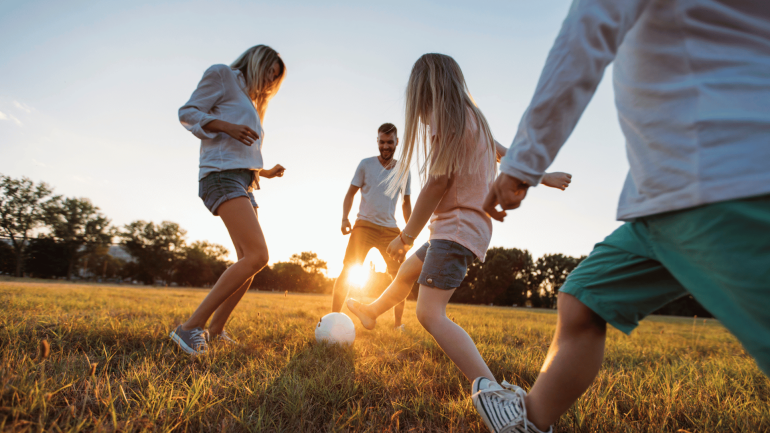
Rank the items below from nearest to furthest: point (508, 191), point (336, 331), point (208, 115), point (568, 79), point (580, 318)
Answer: point (568, 79) < point (508, 191) < point (580, 318) < point (208, 115) < point (336, 331)

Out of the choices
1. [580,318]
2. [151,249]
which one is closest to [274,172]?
[580,318]

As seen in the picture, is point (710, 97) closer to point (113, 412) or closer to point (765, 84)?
point (765, 84)

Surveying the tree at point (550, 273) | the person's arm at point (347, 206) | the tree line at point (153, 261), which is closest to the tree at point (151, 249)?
the tree line at point (153, 261)

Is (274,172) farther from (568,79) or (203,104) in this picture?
(568,79)

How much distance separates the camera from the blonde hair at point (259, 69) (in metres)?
3.20

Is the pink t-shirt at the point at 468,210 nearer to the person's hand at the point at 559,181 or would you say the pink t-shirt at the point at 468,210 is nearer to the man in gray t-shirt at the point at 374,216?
the person's hand at the point at 559,181

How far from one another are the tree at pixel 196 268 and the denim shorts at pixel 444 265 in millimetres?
66859

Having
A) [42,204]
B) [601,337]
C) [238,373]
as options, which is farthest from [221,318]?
[42,204]

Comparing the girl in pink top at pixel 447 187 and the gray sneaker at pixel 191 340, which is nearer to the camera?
the girl in pink top at pixel 447 187

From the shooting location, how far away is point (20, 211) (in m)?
49.0

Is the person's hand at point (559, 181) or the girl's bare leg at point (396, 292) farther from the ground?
the person's hand at point (559, 181)

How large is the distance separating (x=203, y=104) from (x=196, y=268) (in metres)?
68.5

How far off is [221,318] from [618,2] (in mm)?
3516

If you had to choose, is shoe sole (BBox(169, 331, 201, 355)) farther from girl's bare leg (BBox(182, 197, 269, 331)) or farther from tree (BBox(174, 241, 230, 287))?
tree (BBox(174, 241, 230, 287))
